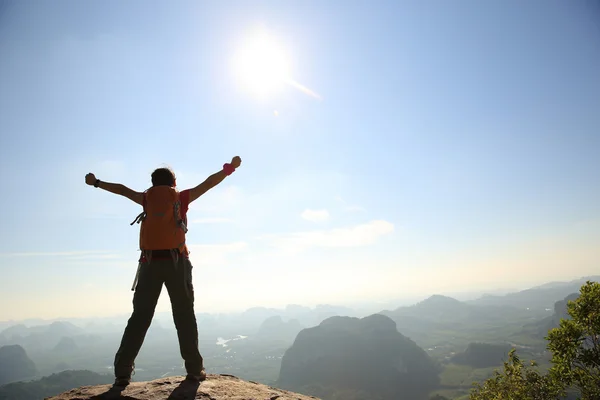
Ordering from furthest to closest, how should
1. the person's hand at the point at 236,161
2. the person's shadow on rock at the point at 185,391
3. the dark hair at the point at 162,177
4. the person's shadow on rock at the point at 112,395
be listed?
the person's hand at the point at 236,161 < the dark hair at the point at 162,177 < the person's shadow on rock at the point at 185,391 < the person's shadow on rock at the point at 112,395

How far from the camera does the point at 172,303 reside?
21.0 ft

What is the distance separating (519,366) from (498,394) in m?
3.85

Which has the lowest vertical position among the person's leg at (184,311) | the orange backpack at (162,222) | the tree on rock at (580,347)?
the tree on rock at (580,347)

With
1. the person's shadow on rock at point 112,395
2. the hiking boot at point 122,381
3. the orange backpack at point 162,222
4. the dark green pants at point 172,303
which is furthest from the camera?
the orange backpack at point 162,222

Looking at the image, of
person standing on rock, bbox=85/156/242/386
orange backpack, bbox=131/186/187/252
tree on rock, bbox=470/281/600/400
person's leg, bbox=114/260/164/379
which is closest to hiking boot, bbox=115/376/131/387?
person's leg, bbox=114/260/164/379

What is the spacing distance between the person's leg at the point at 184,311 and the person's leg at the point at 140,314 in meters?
0.26

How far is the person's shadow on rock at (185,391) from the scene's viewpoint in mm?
5438

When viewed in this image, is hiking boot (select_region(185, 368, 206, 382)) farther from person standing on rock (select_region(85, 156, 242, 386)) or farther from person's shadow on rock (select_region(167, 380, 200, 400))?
person's shadow on rock (select_region(167, 380, 200, 400))

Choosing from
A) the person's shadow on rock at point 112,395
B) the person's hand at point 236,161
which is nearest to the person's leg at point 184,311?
the person's shadow on rock at point 112,395

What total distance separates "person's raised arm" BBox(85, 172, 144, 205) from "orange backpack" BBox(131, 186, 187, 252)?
0.46 metres

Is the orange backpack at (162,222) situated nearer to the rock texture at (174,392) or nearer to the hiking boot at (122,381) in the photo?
the hiking boot at (122,381)

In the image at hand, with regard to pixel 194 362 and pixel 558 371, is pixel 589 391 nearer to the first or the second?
pixel 558 371

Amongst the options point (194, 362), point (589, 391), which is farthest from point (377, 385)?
point (194, 362)

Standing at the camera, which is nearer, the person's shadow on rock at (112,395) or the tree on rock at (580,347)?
the person's shadow on rock at (112,395)
